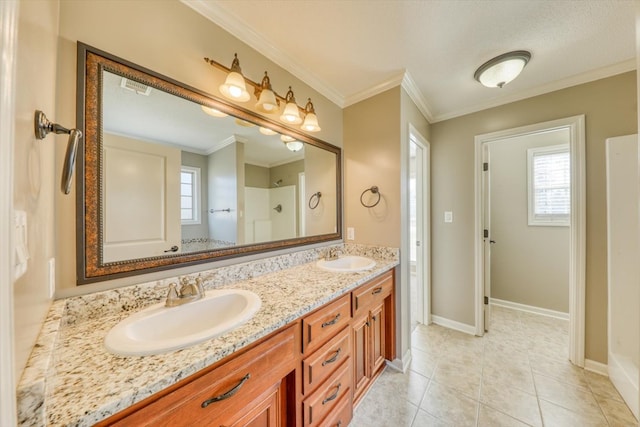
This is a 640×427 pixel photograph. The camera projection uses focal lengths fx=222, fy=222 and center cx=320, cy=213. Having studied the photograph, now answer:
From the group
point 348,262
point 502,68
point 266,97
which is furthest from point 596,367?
point 266,97

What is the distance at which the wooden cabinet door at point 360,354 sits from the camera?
1411 mm

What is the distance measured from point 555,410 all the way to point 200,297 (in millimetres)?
2254

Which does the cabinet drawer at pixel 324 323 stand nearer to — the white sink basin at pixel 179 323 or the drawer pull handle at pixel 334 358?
the drawer pull handle at pixel 334 358

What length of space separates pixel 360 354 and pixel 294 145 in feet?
5.21

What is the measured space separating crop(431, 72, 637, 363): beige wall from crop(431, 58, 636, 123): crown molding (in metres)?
0.04

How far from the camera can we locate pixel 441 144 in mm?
2523

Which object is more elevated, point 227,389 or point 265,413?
point 227,389

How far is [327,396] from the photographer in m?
1.14

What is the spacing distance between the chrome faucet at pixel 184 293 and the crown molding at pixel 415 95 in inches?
81.0

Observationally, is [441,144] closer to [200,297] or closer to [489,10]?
[489,10]

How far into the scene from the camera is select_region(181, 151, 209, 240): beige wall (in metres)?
1.16

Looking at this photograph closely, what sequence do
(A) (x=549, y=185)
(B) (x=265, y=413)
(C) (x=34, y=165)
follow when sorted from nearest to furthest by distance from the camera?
(C) (x=34, y=165) < (B) (x=265, y=413) < (A) (x=549, y=185)

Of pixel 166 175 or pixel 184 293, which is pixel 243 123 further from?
pixel 184 293

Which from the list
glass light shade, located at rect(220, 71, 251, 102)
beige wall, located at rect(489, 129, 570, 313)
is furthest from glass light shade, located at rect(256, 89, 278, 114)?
beige wall, located at rect(489, 129, 570, 313)
